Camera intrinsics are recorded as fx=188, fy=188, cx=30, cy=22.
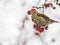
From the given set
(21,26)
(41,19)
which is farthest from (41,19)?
(21,26)

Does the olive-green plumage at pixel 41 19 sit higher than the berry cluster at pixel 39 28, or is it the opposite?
the olive-green plumage at pixel 41 19

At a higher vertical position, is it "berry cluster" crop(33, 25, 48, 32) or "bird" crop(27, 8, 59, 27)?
"bird" crop(27, 8, 59, 27)

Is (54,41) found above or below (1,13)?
below

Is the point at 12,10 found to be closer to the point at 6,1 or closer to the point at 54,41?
the point at 6,1

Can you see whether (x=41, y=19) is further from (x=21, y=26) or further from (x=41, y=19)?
(x=21, y=26)

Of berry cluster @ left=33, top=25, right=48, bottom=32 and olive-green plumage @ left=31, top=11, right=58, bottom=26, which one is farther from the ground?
olive-green plumage @ left=31, top=11, right=58, bottom=26

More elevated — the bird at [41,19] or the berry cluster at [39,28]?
the bird at [41,19]

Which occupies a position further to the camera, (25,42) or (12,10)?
(12,10)

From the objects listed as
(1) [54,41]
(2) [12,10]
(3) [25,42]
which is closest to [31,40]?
(3) [25,42]
